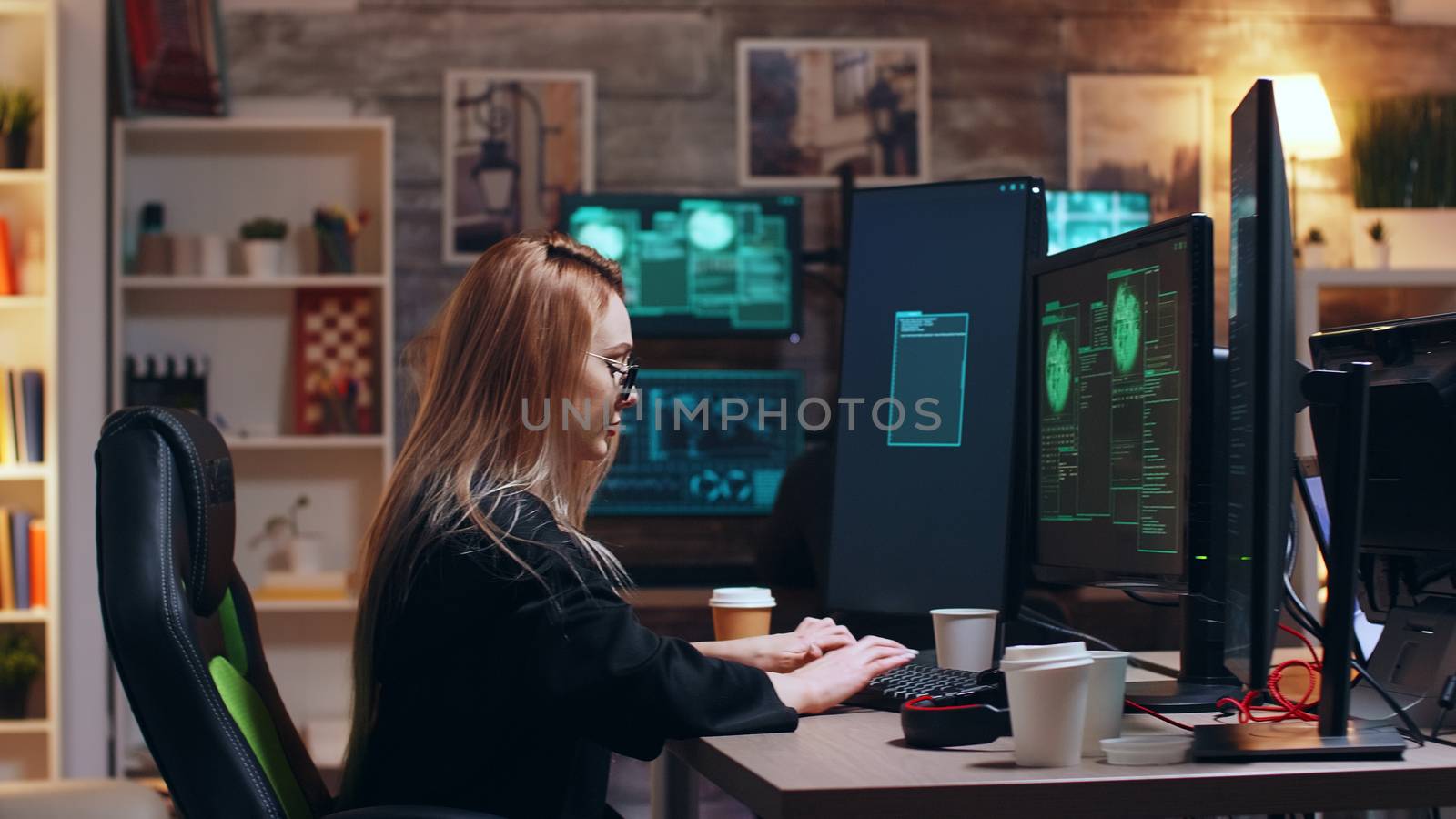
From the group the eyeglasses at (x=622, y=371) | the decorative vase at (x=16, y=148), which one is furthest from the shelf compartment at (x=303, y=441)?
the eyeglasses at (x=622, y=371)

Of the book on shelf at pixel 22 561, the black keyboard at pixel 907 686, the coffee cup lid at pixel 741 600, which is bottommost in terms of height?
the book on shelf at pixel 22 561

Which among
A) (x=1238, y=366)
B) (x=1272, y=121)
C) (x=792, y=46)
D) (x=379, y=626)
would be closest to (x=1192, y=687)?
(x=1238, y=366)

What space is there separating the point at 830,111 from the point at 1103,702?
3336 millimetres

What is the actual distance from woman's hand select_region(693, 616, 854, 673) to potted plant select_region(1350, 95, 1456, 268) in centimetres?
320

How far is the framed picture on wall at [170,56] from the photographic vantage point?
4.01 m

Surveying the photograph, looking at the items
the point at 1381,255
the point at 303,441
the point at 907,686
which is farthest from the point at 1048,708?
the point at 1381,255

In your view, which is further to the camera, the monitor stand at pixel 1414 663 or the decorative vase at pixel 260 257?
the decorative vase at pixel 260 257

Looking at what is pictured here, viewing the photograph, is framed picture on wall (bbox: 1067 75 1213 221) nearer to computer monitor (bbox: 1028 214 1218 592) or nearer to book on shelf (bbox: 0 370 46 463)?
computer monitor (bbox: 1028 214 1218 592)

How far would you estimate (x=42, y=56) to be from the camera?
4.00 metres

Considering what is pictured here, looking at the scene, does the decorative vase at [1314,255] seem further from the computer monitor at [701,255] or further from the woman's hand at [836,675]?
the woman's hand at [836,675]

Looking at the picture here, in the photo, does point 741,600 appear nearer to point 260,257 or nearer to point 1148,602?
point 1148,602

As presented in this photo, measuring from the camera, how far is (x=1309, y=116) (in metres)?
4.05

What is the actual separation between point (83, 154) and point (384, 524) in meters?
2.90

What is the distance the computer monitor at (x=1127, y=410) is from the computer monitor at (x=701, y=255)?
2.34 meters
